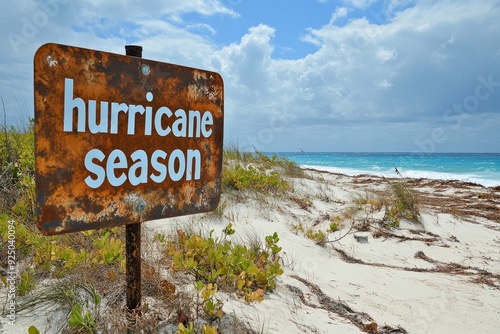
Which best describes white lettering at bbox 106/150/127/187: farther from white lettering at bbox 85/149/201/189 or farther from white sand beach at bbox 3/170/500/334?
white sand beach at bbox 3/170/500/334

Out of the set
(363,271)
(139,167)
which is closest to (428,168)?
(363,271)

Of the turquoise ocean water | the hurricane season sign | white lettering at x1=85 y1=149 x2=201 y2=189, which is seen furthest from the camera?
the turquoise ocean water

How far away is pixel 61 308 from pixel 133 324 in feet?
1.58

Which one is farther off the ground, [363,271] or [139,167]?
[139,167]

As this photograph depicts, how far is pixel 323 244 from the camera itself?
4.43 metres

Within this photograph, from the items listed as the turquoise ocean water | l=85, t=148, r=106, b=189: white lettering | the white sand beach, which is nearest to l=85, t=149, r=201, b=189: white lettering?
l=85, t=148, r=106, b=189: white lettering

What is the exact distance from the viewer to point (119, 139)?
1.48m

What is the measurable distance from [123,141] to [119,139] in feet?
0.06

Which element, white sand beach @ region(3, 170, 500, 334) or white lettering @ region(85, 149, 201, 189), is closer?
white lettering @ region(85, 149, 201, 189)

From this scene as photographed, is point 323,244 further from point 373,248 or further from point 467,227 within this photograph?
point 467,227

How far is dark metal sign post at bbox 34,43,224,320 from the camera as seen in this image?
4.37 feet

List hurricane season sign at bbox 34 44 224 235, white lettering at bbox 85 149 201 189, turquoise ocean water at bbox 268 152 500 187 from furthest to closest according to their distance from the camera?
turquoise ocean water at bbox 268 152 500 187
white lettering at bbox 85 149 201 189
hurricane season sign at bbox 34 44 224 235

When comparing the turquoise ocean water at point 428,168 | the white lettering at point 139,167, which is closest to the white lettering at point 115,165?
the white lettering at point 139,167

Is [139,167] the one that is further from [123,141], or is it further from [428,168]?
[428,168]
